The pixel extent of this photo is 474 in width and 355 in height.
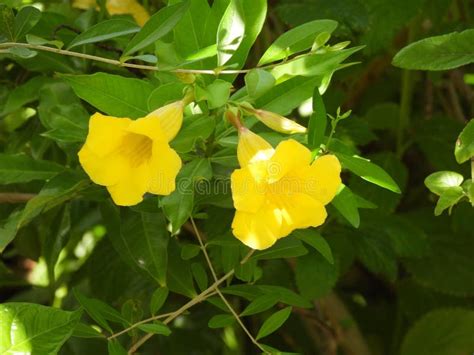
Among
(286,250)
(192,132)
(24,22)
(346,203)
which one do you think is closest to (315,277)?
(286,250)

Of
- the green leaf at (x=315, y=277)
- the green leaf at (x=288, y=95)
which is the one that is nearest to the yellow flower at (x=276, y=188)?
the green leaf at (x=288, y=95)

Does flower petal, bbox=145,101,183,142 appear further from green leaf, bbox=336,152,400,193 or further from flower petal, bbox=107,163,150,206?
green leaf, bbox=336,152,400,193

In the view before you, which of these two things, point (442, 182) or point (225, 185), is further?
point (225, 185)

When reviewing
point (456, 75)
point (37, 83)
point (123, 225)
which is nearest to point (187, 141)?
point (123, 225)

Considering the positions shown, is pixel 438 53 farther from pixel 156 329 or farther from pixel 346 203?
pixel 156 329

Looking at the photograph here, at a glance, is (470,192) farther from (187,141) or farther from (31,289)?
(31,289)

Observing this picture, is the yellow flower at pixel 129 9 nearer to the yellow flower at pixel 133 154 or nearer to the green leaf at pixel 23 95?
the green leaf at pixel 23 95
